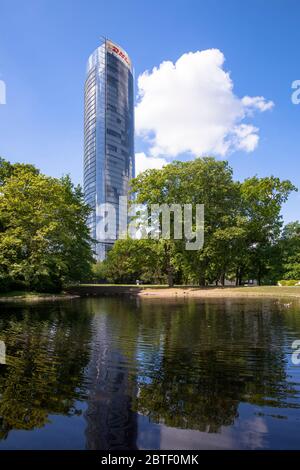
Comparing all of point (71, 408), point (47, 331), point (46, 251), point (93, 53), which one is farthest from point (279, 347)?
point (93, 53)

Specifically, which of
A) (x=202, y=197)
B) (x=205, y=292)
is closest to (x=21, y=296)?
(x=205, y=292)

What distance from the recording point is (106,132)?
571 feet

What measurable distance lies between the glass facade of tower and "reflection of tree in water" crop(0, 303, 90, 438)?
488ft

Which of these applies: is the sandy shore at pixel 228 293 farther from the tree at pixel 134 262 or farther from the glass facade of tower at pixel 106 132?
the glass facade of tower at pixel 106 132

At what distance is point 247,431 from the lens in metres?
5.82

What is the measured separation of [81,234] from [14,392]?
161 feet

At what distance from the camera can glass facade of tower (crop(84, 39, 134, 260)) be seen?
555 ft

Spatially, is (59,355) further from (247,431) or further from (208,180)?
(208,180)

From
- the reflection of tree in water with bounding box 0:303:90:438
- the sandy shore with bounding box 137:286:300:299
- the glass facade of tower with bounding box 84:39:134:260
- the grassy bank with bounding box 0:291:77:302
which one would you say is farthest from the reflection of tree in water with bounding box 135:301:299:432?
the glass facade of tower with bounding box 84:39:134:260

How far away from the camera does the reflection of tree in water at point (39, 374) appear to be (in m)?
6.66

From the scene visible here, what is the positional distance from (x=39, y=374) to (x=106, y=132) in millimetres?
174850
